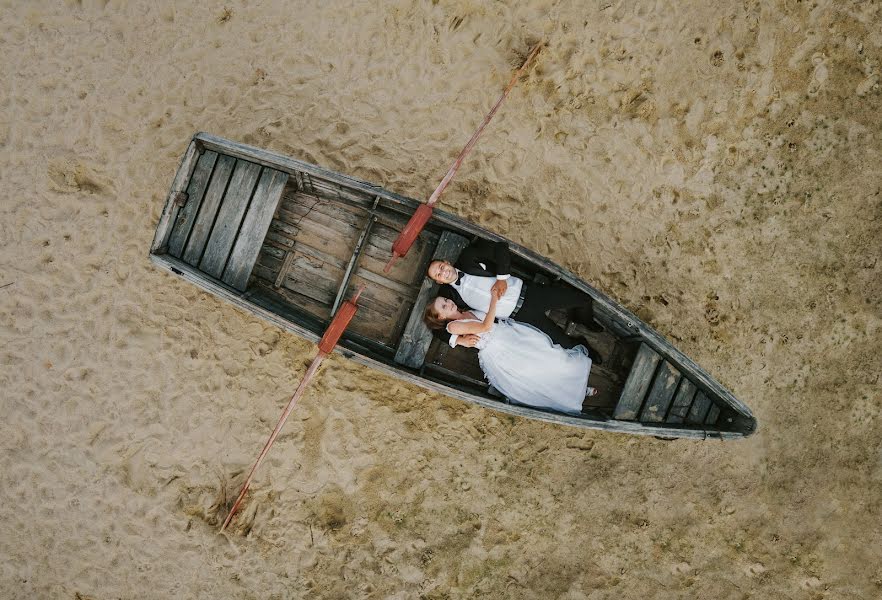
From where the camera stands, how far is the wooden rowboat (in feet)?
17.0

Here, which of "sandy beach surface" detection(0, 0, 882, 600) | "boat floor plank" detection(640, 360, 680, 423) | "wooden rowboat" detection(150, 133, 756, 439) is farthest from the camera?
"sandy beach surface" detection(0, 0, 882, 600)

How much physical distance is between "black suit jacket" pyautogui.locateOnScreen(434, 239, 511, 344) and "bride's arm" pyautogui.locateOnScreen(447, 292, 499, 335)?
147 millimetres

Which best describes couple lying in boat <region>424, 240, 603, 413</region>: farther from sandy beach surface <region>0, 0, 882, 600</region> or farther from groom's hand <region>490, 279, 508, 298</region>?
sandy beach surface <region>0, 0, 882, 600</region>

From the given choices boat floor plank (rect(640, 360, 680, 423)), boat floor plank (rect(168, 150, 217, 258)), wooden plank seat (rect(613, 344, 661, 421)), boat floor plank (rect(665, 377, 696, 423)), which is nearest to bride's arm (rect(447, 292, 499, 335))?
wooden plank seat (rect(613, 344, 661, 421))

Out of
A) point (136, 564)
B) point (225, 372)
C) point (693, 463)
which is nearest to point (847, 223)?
point (693, 463)

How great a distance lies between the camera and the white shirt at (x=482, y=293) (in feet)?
16.4

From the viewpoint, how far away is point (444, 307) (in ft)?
15.8

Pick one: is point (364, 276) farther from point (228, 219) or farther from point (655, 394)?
point (655, 394)

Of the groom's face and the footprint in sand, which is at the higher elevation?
the groom's face

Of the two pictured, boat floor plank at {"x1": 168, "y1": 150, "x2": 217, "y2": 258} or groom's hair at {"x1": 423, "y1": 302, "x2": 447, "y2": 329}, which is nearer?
groom's hair at {"x1": 423, "y1": 302, "x2": 447, "y2": 329}

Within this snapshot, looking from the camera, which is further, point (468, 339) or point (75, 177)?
point (75, 177)

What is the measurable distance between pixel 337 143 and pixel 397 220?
4.73ft

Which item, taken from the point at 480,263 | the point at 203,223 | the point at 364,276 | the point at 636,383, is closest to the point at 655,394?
the point at 636,383

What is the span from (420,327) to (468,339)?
517 mm
